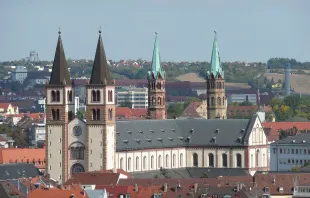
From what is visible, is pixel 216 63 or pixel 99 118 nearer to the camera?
pixel 99 118

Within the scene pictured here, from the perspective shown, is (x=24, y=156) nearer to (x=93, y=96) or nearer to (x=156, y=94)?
(x=156, y=94)

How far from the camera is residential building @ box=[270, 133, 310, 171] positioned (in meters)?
174

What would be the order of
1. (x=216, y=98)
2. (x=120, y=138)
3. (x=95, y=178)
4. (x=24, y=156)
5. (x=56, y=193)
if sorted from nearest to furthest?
1. (x=56, y=193)
2. (x=95, y=178)
3. (x=120, y=138)
4. (x=24, y=156)
5. (x=216, y=98)

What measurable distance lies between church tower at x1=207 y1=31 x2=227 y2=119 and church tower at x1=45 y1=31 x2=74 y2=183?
112 ft

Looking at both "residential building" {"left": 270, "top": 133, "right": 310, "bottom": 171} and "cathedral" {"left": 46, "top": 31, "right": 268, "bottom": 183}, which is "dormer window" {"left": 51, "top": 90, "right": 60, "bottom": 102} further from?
"residential building" {"left": 270, "top": 133, "right": 310, "bottom": 171}

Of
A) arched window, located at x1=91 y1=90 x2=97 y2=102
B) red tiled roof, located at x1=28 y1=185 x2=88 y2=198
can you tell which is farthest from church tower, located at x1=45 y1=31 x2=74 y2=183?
red tiled roof, located at x1=28 y1=185 x2=88 y2=198

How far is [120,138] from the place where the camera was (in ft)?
484

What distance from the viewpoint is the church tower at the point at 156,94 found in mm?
173750

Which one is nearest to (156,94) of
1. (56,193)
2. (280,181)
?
(280,181)

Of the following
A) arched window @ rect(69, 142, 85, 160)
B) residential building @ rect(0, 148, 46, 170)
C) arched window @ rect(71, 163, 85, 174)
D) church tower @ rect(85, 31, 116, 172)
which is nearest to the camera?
church tower @ rect(85, 31, 116, 172)

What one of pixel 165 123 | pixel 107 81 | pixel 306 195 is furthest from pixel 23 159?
pixel 306 195

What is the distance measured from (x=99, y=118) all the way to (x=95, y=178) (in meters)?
11.1

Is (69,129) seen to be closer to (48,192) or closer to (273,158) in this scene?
(48,192)

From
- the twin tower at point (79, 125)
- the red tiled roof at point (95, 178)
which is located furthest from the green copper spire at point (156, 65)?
the red tiled roof at point (95, 178)
